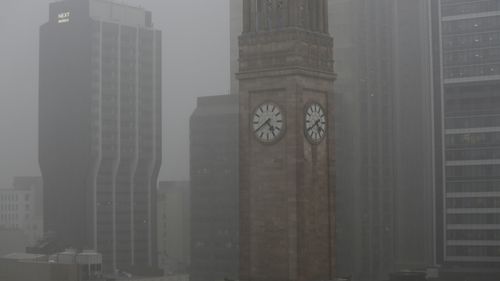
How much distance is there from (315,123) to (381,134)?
110m

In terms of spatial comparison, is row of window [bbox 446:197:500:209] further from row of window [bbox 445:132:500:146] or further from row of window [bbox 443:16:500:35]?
row of window [bbox 443:16:500:35]

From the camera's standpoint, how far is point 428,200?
174 m

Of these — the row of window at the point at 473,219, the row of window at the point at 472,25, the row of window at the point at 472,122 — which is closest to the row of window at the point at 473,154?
the row of window at the point at 472,122

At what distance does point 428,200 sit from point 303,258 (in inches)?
4525

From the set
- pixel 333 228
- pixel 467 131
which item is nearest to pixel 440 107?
pixel 467 131

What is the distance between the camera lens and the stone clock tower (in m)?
63.1

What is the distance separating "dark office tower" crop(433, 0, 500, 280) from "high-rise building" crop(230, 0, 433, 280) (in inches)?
298

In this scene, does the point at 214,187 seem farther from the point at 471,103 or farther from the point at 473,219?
the point at 471,103

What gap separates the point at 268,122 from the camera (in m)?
64.4

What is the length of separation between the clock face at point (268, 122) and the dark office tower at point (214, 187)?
361ft

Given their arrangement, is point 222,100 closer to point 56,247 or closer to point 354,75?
point 354,75

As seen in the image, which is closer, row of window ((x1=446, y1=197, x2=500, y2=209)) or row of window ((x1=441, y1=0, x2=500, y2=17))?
row of window ((x1=446, y1=197, x2=500, y2=209))

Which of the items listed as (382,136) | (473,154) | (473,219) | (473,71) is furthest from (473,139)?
(382,136)

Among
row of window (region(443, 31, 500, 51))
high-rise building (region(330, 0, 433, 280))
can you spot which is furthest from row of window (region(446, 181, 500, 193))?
row of window (region(443, 31, 500, 51))
